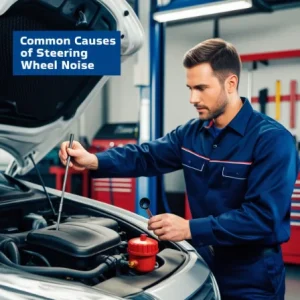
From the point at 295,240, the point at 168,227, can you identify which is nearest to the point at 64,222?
the point at 168,227

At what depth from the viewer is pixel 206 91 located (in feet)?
4.52

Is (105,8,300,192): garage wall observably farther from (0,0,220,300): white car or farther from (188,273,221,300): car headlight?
(188,273,221,300): car headlight

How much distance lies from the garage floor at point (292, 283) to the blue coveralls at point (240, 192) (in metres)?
1.51

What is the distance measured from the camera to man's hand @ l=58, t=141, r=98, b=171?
1491 mm

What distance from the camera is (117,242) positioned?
131 cm

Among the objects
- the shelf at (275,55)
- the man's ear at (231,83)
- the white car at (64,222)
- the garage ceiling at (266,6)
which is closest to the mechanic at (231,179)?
the man's ear at (231,83)

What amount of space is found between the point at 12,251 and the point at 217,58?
0.78m

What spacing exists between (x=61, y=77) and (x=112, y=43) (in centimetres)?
21

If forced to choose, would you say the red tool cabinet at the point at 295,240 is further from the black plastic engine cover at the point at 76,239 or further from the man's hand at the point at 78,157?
the black plastic engine cover at the point at 76,239

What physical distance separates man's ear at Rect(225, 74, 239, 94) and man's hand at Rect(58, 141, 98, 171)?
1.60 ft

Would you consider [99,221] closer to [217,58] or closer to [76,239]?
[76,239]

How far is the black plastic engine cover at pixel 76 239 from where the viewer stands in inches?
46.1

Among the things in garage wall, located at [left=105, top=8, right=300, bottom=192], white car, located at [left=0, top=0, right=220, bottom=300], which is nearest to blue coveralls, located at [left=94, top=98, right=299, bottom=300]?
white car, located at [left=0, top=0, right=220, bottom=300]

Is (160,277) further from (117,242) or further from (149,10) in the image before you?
(149,10)
